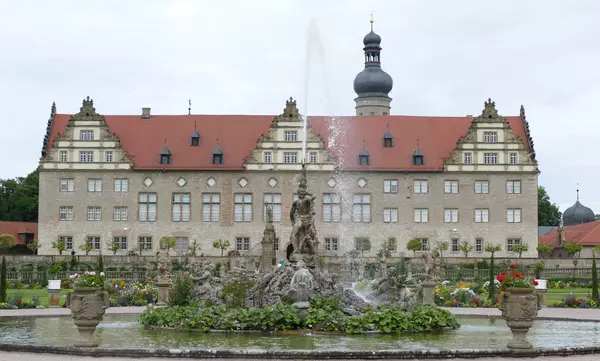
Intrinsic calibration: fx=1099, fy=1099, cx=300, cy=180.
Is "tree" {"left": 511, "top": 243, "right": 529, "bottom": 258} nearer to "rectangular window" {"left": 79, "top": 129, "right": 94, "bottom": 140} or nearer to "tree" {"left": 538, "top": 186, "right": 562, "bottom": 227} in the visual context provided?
"rectangular window" {"left": 79, "top": 129, "right": 94, "bottom": 140}

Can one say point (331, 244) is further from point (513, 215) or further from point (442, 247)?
point (513, 215)

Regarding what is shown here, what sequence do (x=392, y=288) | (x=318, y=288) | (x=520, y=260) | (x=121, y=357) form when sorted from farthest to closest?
(x=520, y=260), (x=392, y=288), (x=318, y=288), (x=121, y=357)

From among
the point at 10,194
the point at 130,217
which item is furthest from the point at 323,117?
the point at 10,194

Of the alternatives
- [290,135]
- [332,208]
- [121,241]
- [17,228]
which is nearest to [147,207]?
[121,241]

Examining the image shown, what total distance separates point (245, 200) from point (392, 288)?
4017 centimetres

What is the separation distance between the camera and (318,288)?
2525 centimetres

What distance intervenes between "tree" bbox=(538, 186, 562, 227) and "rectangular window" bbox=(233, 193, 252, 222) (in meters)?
38.8

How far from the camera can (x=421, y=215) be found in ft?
222

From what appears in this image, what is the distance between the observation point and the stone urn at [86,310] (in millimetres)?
18922

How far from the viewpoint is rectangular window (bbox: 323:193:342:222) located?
221 feet

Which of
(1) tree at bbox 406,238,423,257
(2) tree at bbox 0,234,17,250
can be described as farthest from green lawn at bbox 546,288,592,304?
(2) tree at bbox 0,234,17,250

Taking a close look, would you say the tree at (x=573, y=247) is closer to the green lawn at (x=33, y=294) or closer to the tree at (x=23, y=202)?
the green lawn at (x=33, y=294)

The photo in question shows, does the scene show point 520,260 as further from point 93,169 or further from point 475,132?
point 93,169

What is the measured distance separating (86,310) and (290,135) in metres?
49.2
